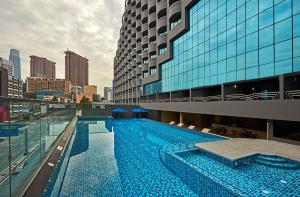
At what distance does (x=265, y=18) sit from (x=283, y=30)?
2119 mm

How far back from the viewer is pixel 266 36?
15.9 metres

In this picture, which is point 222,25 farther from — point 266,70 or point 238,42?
point 266,70

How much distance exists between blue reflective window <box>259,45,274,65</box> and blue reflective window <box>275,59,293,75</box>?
77cm

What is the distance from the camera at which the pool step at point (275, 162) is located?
10.6 metres

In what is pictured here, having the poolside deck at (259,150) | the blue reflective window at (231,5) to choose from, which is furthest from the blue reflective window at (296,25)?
the poolside deck at (259,150)

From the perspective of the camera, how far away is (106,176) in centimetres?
1016

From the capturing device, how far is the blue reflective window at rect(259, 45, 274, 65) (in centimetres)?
1554

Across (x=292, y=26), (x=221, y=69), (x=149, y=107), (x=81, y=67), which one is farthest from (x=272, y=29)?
(x=81, y=67)

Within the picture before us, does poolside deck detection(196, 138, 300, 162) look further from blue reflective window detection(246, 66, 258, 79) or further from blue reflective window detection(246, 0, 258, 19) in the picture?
blue reflective window detection(246, 0, 258, 19)

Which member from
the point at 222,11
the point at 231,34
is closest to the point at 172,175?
the point at 231,34

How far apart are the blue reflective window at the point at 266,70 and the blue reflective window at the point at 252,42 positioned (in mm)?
1955

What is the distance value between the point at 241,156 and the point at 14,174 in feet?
36.1

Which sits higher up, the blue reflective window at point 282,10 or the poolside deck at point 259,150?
the blue reflective window at point 282,10

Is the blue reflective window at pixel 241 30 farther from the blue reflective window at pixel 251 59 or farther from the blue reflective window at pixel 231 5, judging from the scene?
the blue reflective window at pixel 231 5
